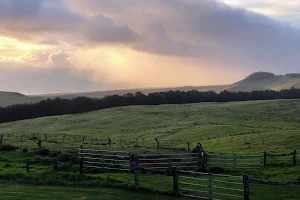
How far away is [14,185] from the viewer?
22.5 metres

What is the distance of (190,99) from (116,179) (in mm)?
115616

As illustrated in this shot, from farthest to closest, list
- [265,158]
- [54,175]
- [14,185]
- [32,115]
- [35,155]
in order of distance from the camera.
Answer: [32,115]
[35,155]
[265,158]
[54,175]
[14,185]

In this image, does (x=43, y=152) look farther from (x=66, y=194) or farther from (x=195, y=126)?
(x=195, y=126)

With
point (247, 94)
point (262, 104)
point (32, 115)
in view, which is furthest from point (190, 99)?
point (32, 115)

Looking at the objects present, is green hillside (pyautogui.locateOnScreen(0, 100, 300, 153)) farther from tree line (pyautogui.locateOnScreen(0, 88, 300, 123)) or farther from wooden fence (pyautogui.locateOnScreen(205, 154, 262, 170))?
tree line (pyautogui.locateOnScreen(0, 88, 300, 123))

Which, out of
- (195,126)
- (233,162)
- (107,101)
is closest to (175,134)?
(195,126)

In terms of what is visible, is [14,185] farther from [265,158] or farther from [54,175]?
[265,158]

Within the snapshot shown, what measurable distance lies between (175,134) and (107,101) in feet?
235

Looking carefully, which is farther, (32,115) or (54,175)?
(32,115)

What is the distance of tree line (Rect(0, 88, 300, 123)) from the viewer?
12075 cm

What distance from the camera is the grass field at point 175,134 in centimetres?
2381

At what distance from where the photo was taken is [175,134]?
6069 cm

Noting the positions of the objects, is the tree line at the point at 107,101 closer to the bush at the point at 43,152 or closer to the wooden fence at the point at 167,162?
the bush at the point at 43,152

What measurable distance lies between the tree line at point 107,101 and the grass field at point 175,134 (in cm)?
2182
